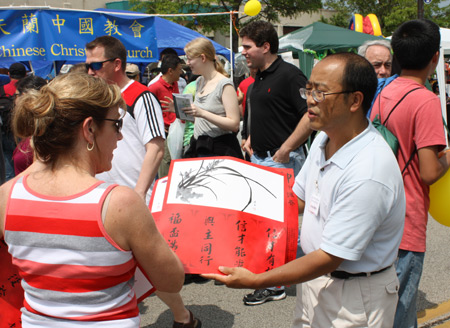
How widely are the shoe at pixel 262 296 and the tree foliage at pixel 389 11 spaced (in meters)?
28.0

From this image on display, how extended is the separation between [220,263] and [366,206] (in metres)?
0.55

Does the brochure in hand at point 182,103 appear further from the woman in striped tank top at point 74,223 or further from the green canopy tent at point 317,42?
the green canopy tent at point 317,42

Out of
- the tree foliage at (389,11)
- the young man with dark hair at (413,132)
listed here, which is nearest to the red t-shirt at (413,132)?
the young man with dark hair at (413,132)

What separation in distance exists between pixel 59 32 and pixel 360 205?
6473mm

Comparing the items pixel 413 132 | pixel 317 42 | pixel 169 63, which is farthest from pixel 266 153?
pixel 317 42

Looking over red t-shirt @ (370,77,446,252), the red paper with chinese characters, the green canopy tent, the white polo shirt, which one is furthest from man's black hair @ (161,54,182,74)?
the white polo shirt

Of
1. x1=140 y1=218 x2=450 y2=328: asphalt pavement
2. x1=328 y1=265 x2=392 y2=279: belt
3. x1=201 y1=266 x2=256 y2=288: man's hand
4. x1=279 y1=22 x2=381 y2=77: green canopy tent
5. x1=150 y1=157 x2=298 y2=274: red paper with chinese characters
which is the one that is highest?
x1=150 y1=157 x2=298 y2=274: red paper with chinese characters

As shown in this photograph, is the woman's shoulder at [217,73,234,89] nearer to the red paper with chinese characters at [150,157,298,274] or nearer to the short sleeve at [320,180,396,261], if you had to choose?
the red paper with chinese characters at [150,157,298,274]

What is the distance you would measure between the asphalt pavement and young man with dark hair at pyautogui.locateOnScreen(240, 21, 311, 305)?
12cm

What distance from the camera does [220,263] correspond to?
168 centimetres

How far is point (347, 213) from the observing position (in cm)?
161

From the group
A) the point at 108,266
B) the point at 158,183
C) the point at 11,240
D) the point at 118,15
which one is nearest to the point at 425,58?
the point at 158,183

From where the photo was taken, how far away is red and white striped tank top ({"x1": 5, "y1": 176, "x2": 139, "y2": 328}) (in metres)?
1.41

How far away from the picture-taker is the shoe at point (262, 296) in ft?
12.1
